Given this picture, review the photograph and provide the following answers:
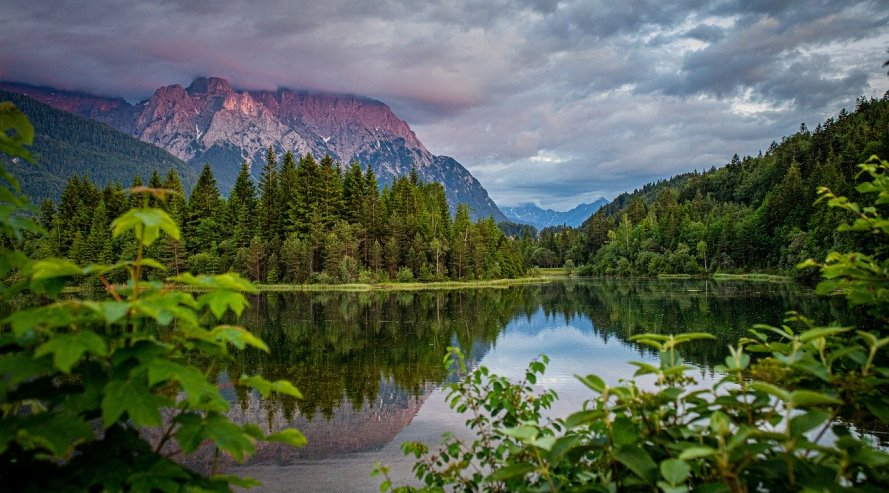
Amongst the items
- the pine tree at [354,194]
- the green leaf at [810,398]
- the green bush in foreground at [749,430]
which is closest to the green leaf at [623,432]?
the green bush in foreground at [749,430]

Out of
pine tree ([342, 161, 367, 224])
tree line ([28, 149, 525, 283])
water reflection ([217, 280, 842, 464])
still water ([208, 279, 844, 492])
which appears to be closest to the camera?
still water ([208, 279, 844, 492])

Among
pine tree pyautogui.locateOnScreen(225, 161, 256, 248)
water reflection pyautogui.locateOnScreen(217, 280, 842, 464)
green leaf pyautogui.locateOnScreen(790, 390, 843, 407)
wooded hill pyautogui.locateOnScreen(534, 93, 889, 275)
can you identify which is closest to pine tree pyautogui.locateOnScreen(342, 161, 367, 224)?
pine tree pyautogui.locateOnScreen(225, 161, 256, 248)

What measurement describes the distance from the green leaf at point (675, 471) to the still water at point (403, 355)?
32 centimetres

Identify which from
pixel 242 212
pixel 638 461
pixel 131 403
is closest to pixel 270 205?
pixel 242 212

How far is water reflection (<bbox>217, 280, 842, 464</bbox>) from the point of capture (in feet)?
41.3

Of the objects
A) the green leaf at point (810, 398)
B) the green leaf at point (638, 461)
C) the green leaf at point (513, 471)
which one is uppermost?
the green leaf at point (810, 398)

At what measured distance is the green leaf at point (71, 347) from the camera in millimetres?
1405

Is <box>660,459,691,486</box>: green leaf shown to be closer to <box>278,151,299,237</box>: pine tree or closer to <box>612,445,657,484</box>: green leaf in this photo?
<box>612,445,657,484</box>: green leaf

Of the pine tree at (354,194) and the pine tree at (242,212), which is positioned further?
the pine tree at (354,194)

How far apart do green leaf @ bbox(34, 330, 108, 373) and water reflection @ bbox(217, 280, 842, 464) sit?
368 inches

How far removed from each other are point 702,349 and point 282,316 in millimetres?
23874

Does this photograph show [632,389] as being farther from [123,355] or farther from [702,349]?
[702,349]

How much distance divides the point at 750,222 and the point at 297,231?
75607 millimetres

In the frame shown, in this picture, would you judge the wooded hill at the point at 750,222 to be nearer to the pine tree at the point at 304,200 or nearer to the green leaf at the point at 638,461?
the green leaf at the point at 638,461
